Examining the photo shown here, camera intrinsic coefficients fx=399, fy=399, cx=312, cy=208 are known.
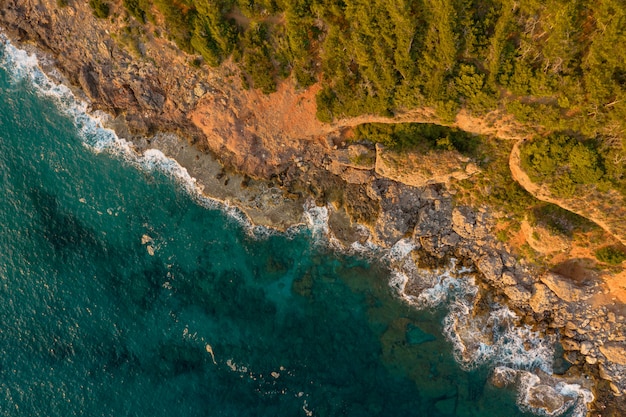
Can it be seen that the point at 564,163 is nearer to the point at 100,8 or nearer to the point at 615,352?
the point at 615,352

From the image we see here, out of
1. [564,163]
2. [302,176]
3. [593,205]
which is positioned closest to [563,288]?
[593,205]

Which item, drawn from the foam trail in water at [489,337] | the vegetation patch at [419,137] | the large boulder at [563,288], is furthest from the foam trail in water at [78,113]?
the large boulder at [563,288]

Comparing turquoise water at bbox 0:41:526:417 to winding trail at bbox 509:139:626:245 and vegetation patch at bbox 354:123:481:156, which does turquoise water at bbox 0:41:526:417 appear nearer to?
vegetation patch at bbox 354:123:481:156

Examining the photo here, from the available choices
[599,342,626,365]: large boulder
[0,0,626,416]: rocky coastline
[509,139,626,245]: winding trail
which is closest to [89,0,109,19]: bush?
[0,0,626,416]: rocky coastline

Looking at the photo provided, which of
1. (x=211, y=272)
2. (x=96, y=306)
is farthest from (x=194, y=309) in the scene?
(x=96, y=306)

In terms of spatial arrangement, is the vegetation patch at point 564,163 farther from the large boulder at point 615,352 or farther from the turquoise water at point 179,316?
the large boulder at point 615,352

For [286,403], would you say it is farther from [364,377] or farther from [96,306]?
[96,306]

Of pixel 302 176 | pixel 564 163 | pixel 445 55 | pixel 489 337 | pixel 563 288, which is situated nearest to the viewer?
pixel 445 55
